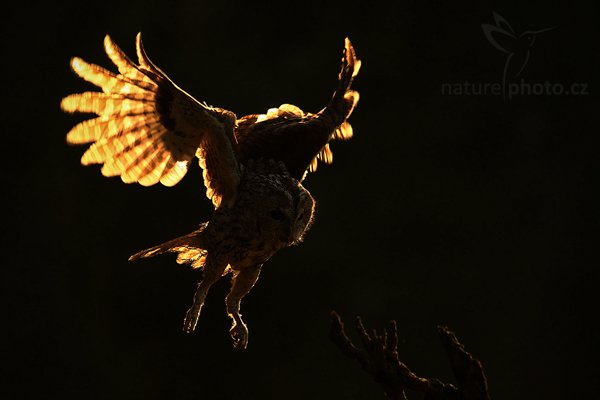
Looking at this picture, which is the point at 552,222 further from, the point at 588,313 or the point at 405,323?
the point at 405,323

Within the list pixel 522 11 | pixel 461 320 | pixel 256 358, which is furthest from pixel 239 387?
pixel 522 11

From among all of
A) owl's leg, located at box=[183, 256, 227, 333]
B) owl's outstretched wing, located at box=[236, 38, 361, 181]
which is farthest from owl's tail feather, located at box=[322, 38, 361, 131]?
owl's leg, located at box=[183, 256, 227, 333]

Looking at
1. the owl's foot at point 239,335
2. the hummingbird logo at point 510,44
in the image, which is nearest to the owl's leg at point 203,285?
the owl's foot at point 239,335

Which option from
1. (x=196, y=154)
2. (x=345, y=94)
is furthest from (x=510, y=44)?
(x=196, y=154)

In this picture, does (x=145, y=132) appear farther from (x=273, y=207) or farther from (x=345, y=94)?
(x=345, y=94)

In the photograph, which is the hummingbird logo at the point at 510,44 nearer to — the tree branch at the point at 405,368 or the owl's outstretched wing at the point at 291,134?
the owl's outstretched wing at the point at 291,134

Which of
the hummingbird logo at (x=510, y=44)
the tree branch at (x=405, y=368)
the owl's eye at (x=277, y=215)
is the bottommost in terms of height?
the tree branch at (x=405, y=368)
